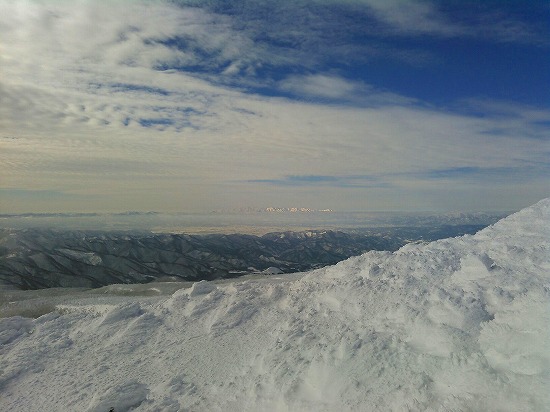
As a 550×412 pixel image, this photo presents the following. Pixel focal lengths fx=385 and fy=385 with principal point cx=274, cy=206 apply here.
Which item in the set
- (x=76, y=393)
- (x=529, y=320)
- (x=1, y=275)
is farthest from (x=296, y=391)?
(x=1, y=275)

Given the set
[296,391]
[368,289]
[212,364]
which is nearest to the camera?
[296,391]

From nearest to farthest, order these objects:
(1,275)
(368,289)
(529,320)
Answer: (529,320) → (368,289) → (1,275)

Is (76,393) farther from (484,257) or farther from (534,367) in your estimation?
(484,257)

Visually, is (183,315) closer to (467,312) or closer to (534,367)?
(467,312)

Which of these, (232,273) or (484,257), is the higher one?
(484,257)

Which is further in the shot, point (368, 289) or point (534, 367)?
point (368, 289)

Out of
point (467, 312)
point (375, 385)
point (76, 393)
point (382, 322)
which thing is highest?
point (467, 312)
